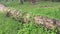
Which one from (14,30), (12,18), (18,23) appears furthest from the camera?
(12,18)

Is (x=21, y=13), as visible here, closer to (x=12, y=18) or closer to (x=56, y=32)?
(x=12, y=18)

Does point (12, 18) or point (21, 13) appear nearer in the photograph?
point (21, 13)

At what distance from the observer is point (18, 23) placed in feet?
37.8

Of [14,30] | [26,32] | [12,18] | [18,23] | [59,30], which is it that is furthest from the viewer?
[12,18]

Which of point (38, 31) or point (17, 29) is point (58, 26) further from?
point (17, 29)

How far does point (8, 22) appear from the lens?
1199cm

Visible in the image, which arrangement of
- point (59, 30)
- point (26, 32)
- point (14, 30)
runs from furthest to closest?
point (14, 30) < point (26, 32) < point (59, 30)

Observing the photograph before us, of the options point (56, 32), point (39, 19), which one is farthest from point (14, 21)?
point (56, 32)

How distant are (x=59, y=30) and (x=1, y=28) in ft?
11.4

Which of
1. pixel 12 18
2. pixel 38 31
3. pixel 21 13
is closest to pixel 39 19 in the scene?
pixel 38 31

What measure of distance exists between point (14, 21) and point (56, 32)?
3.59m

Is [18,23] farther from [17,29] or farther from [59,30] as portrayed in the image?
[59,30]

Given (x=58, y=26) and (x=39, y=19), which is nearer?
(x=58, y=26)

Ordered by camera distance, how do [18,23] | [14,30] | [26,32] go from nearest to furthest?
[26,32], [14,30], [18,23]
